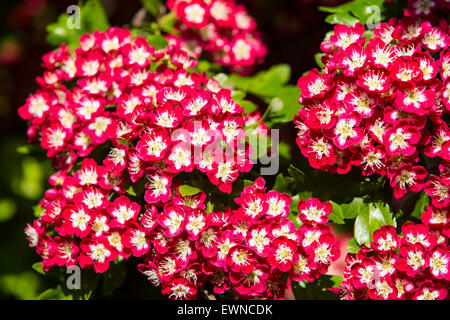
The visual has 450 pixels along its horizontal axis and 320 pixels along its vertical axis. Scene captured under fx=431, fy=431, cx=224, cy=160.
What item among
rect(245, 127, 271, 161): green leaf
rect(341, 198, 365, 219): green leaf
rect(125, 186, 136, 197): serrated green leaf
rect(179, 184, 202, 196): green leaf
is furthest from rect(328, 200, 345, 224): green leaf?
rect(125, 186, 136, 197): serrated green leaf

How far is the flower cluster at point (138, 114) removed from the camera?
1.21m

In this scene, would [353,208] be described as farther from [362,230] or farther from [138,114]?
[138,114]

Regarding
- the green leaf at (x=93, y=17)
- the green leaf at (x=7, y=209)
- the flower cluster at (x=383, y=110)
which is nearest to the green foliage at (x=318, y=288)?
the flower cluster at (x=383, y=110)

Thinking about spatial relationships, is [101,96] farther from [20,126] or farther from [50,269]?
[20,126]

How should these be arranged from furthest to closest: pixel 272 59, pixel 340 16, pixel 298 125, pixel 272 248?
pixel 272 59 < pixel 340 16 < pixel 298 125 < pixel 272 248

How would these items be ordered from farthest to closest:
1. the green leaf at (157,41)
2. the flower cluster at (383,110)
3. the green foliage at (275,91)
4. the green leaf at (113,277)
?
the green leaf at (157,41), the green foliage at (275,91), the green leaf at (113,277), the flower cluster at (383,110)

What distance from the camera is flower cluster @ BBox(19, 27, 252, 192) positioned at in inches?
47.6

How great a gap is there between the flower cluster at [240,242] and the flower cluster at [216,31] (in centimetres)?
81

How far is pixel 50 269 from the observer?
1.42 meters

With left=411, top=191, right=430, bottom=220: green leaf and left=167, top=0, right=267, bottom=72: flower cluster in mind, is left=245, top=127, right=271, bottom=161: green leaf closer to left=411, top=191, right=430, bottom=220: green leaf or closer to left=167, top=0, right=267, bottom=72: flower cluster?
left=411, top=191, right=430, bottom=220: green leaf

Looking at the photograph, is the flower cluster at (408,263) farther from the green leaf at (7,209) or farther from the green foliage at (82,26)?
the green leaf at (7,209)
